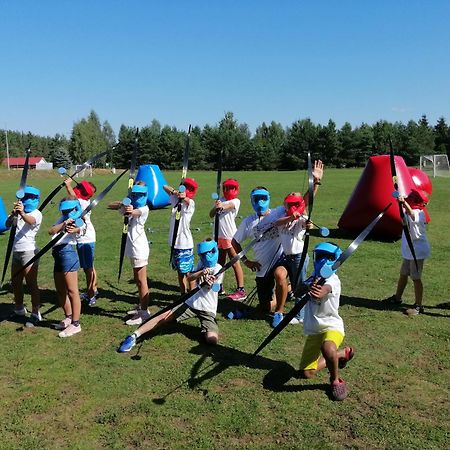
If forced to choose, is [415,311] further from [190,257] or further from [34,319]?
[34,319]

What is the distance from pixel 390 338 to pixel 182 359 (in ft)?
8.67

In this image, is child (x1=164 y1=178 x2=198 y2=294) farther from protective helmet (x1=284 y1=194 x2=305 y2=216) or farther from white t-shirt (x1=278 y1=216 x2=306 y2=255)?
protective helmet (x1=284 y1=194 x2=305 y2=216)

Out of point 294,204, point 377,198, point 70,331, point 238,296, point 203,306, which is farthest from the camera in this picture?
point 377,198

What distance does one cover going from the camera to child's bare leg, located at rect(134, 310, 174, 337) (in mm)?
5855

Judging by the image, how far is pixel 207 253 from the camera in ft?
19.6

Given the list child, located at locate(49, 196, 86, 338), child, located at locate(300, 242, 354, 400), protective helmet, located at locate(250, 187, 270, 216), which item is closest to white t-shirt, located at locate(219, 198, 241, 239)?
protective helmet, located at locate(250, 187, 270, 216)

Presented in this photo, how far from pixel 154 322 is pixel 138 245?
3.72ft

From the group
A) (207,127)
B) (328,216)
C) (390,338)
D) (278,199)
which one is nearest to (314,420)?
(390,338)

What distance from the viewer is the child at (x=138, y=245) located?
655cm

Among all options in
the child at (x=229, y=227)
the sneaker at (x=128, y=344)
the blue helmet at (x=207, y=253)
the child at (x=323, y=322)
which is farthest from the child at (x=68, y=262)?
the child at (x=323, y=322)

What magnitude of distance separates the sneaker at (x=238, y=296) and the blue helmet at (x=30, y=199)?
10.8ft

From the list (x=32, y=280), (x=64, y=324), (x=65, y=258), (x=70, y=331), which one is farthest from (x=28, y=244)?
(x=70, y=331)

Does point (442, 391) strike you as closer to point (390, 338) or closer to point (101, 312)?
point (390, 338)

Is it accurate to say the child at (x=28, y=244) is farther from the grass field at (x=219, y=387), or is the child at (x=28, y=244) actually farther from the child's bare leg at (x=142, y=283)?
the child's bare leg at (x=142, y=283)
